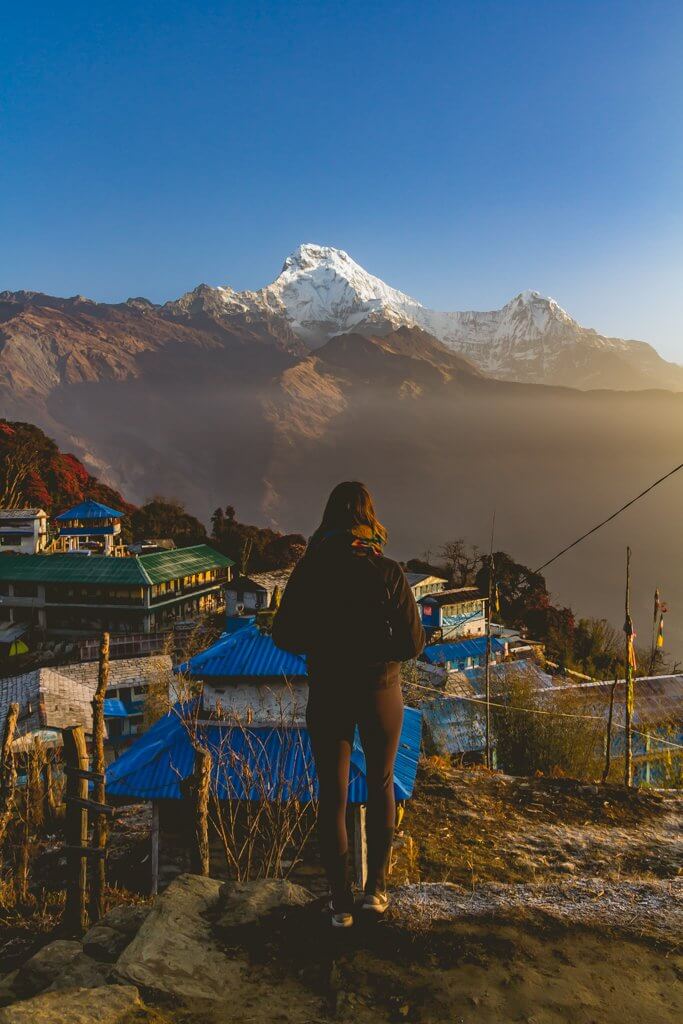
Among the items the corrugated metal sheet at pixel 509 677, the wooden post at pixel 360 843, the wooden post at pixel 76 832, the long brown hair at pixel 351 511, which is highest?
the long brown hair at pixel 351 511

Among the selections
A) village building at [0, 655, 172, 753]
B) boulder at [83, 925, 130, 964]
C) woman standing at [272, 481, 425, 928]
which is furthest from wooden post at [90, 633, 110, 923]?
village building at [0, 655, 172, 753]

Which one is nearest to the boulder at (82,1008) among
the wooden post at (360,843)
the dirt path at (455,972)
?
the dirt path at (455,972)

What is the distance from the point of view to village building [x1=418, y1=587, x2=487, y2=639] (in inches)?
1742

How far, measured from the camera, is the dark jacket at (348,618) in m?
3.02

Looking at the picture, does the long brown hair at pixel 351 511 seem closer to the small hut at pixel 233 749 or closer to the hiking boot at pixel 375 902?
the hiking boot at pixel 375 902

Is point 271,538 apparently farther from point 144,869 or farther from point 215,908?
point 215,908

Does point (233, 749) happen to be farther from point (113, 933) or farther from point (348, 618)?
point (348, 618)

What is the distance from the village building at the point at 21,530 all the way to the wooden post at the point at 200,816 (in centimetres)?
4324

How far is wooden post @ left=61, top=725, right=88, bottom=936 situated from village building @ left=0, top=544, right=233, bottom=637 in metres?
34.7

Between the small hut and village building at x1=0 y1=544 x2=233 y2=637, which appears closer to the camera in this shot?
the small hut

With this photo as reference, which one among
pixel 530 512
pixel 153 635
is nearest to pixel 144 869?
pixel 153 635

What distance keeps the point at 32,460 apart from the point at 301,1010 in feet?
195

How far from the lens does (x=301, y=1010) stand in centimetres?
267

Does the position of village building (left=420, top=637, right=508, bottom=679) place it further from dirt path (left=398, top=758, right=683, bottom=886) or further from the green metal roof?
dirt path (left=398, top=758, right=683, bottom=886)
